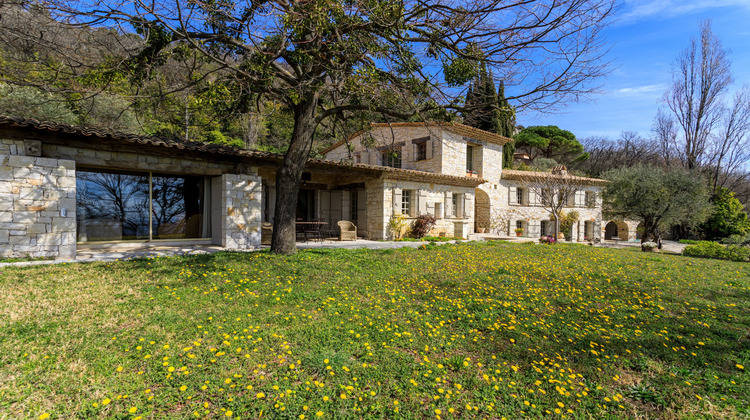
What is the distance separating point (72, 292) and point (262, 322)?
2905mm

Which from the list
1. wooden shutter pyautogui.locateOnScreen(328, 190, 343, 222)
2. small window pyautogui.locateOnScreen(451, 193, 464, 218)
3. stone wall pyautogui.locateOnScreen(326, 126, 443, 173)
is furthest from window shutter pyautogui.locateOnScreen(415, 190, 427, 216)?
wooden shutter pyautogui.locateOnScreen(328, 190, 343, 222)

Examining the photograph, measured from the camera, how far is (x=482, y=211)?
793 inches

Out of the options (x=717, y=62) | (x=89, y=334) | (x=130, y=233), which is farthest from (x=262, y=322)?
(x=717, y=62)

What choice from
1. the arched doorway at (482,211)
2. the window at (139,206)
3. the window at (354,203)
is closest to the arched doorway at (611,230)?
the arched doorway at (482,211)

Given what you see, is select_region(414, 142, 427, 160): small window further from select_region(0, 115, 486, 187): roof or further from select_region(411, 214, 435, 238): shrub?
select_region(0, 115, 486, 187): roof

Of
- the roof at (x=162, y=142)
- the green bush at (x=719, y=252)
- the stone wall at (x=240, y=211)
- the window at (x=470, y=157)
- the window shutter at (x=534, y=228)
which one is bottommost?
the green bush at (x=719, y=252)

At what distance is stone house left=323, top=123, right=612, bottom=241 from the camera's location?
669 inches

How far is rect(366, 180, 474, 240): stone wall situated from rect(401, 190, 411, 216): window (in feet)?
0.63

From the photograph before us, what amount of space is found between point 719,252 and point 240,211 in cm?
1808

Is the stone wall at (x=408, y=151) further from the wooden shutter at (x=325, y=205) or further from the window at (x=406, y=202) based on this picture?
the wooden shutter at (x=325, y=205)

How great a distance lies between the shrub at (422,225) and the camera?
14039mm

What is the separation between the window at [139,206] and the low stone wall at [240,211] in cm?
127

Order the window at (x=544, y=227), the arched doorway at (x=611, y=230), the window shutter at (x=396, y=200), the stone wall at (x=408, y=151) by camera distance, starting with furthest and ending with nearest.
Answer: the arched doorway at (x=611, y=230) < the window at (x=544, y=227) < the stone wall at (x=408, y=151) < the window shutter at (x=396, y=200)

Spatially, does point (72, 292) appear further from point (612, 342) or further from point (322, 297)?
point (612, 342)
